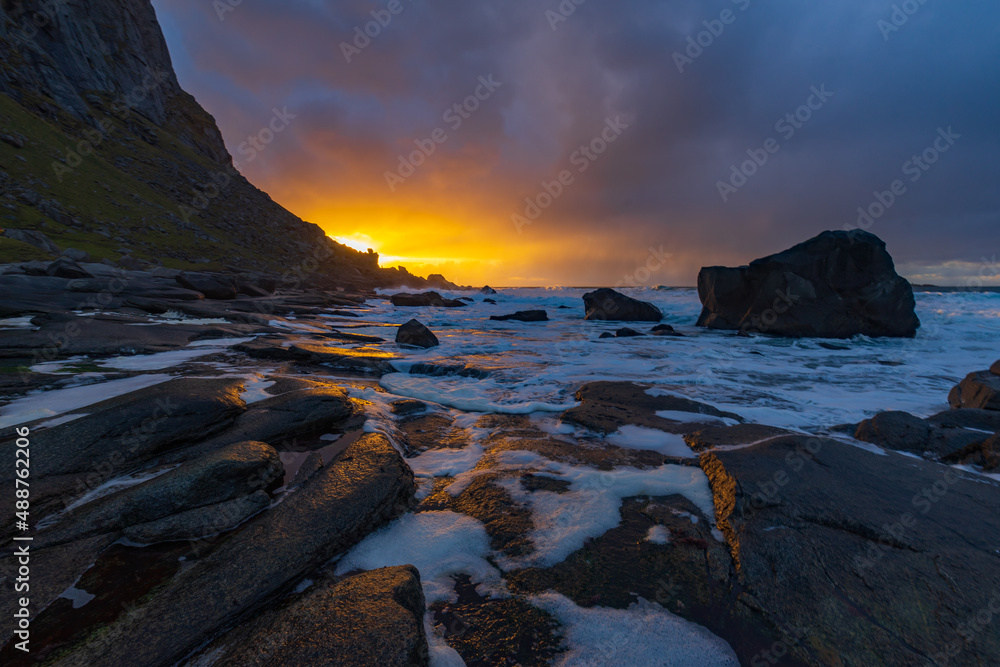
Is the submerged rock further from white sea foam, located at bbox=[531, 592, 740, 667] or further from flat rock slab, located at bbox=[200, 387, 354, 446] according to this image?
flat rock slab, located at bbox=[200, 387, 354, 446]

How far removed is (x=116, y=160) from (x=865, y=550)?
68685 millimetres

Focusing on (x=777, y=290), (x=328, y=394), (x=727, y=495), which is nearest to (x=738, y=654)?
(x=727, y=495)

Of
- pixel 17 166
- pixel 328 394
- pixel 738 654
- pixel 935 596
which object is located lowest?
pixel 738 654

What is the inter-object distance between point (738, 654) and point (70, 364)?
9825 millimetres

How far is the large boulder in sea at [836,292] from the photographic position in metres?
19.5

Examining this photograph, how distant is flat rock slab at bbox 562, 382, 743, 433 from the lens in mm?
5414

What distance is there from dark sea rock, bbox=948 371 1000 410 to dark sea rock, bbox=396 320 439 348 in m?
12.4

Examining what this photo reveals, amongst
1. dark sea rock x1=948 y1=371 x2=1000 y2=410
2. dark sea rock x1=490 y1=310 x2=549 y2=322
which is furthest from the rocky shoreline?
dark sea rock x1=490 y1=310 x2=549 y2=322

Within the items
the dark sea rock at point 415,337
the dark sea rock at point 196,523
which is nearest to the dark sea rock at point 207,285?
the dark sea rock at point 415,337

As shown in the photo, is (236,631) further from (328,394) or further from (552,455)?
(328,394)

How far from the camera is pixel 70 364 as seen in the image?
253 inches

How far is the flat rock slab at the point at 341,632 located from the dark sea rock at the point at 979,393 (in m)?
9.17

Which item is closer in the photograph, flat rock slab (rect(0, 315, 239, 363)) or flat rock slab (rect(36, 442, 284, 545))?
flat rock slab (rect(36, 442, 284, 545))

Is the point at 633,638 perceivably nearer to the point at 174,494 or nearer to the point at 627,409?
the point at 174,494
